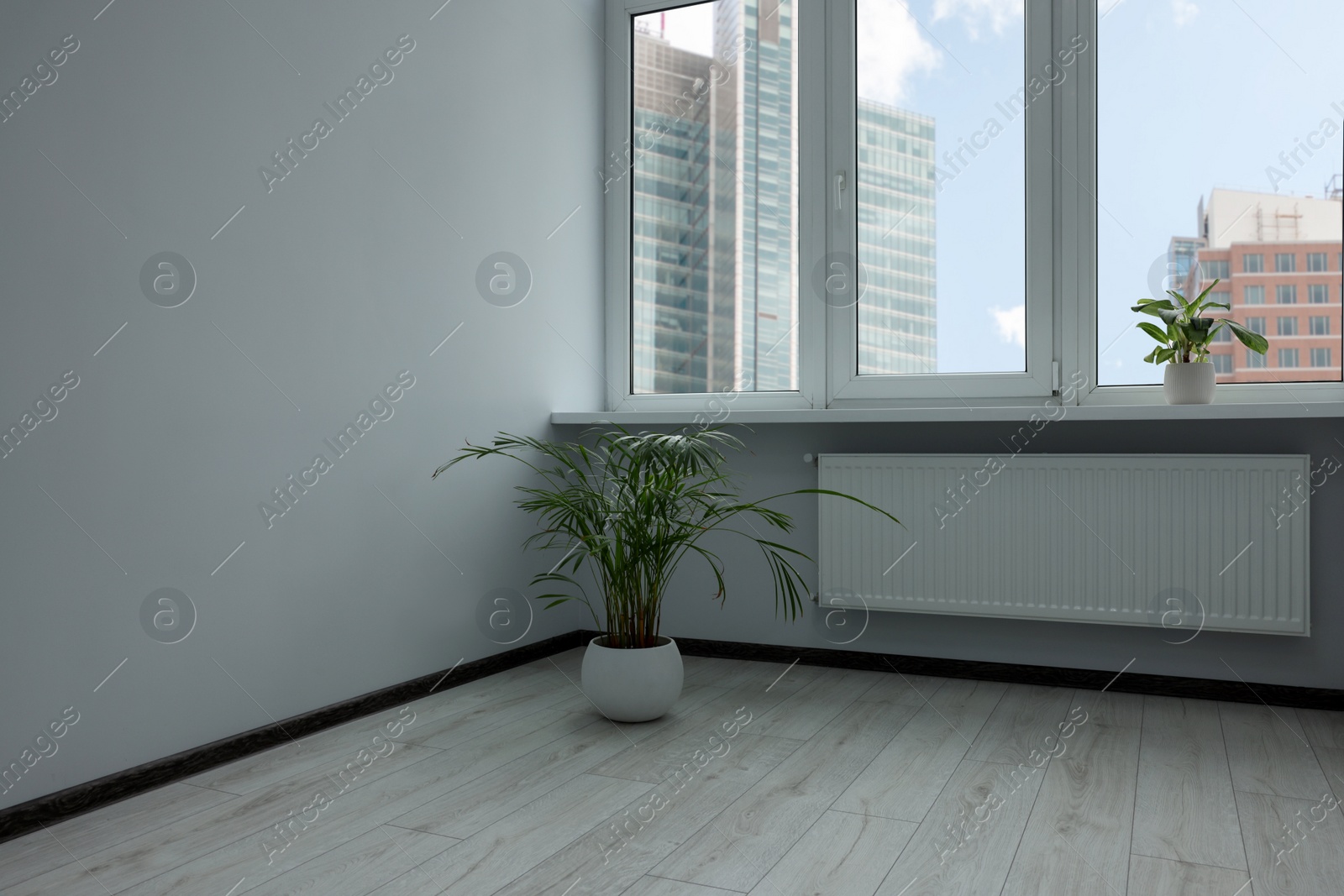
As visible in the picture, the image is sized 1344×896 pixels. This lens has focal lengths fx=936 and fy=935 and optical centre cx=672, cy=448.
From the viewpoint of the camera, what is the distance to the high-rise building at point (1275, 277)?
2586 mm

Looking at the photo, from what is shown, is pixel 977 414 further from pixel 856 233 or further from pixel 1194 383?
pixel 856 233

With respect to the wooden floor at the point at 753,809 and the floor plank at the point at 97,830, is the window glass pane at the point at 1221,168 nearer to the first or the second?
the wooden floor at the point at 753,809

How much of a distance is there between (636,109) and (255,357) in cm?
190

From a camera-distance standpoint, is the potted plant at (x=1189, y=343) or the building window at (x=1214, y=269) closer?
the potted plant at (x=1189, y=343)

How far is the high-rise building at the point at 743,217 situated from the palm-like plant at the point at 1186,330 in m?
0.65

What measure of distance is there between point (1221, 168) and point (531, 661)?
256 centimetres

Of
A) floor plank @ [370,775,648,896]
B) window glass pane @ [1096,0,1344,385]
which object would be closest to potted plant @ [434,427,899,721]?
floor plank @ [370,775,648,896]

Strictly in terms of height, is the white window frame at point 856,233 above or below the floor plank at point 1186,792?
above

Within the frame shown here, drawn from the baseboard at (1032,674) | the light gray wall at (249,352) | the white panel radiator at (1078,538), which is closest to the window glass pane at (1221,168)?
the white panel radiator at (1078,538)

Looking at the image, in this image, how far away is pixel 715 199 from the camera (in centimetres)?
333

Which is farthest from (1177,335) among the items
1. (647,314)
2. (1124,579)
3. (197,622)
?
(197,622)

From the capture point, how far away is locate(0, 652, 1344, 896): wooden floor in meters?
1.50

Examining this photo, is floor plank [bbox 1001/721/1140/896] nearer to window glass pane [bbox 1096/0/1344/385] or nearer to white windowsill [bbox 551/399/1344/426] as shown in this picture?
white windowsill [bbox 551/399/1344/426]

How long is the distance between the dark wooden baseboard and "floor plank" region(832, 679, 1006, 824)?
0.17m
